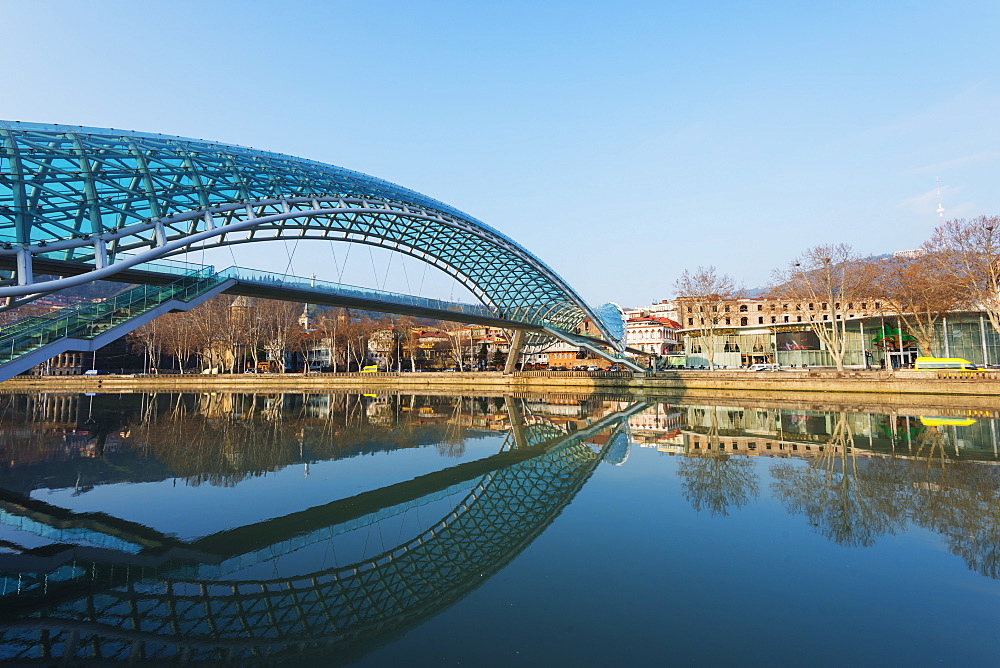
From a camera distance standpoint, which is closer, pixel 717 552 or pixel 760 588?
pixel 760 588

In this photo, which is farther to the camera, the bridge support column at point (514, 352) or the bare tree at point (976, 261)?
the bridge support column at point (514, 352)

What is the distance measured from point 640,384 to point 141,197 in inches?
1668

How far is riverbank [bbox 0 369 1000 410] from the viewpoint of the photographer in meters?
33.9

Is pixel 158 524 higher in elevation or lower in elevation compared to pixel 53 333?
lower

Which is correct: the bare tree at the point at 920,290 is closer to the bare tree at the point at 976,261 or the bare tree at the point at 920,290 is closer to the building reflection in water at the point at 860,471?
the bare tree at the point at 976,261

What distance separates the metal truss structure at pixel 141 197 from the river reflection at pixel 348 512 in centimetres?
710

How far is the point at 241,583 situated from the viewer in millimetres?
7668

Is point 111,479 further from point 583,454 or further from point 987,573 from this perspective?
point 987,573

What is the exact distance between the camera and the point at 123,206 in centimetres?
1786

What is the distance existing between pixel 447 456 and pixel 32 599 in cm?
1260

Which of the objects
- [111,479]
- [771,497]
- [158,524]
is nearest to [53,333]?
[111,479]

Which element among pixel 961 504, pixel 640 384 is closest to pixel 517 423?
pixel 961 504

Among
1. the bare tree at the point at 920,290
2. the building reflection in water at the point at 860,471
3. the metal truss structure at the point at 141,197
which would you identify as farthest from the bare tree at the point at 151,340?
the bare tree at the point at 920,290

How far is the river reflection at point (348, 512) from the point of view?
659 cm
